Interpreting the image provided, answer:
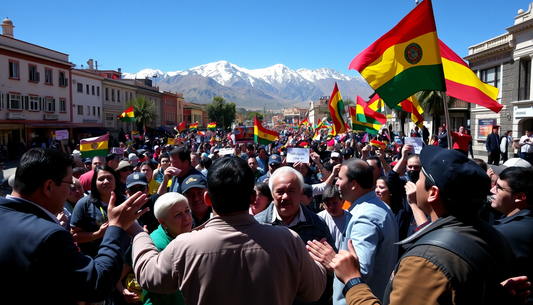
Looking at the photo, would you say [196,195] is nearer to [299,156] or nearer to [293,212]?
[293,212]

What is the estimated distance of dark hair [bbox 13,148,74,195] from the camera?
223 cm

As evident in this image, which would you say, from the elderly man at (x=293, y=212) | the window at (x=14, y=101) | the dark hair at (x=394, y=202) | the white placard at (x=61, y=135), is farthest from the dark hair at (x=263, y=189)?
the window at (x=14, y=101)

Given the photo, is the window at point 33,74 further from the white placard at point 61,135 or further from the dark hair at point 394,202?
the dark hair at point 394,202

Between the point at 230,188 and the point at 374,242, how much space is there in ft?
4.70

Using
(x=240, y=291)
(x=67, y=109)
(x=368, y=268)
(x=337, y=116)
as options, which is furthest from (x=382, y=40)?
(x=67, y=109)

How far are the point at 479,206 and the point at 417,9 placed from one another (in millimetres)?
4033

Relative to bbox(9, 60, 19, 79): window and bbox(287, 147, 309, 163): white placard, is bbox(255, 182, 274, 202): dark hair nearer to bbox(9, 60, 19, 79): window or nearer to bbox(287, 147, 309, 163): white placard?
bbox(287, 147, 309, 163): white placard

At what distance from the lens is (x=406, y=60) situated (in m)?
5.26

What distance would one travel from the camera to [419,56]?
16.8 ft

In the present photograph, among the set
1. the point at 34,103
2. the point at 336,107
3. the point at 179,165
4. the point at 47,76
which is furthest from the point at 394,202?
the point at 47,76

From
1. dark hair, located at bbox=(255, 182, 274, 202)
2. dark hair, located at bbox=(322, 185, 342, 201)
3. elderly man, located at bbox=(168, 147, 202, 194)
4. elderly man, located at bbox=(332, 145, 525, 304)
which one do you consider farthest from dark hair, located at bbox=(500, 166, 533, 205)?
elderly man, located at bbox=(168, 147, 202, 194)

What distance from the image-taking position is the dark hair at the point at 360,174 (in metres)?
3.60

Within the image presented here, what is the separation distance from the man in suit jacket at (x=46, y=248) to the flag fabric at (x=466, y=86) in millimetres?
4951

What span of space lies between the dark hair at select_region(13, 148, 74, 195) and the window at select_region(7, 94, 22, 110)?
122 ft
